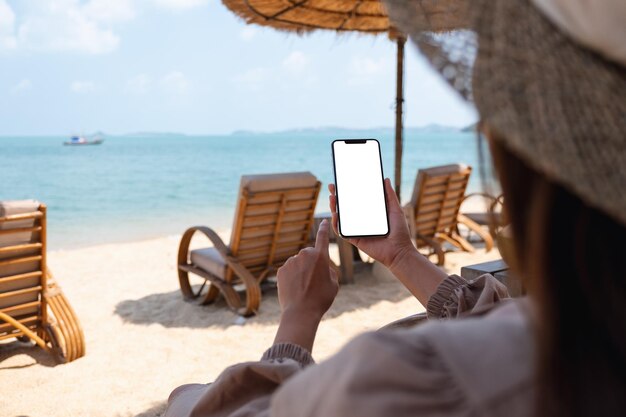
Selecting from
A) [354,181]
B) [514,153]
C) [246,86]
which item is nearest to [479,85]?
[514,153]

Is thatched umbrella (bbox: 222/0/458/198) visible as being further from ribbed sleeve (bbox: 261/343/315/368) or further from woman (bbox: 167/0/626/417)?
woman (bbox: 167/0/626/417)

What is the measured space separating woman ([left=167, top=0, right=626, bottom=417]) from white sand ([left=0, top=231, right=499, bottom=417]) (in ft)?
9.17

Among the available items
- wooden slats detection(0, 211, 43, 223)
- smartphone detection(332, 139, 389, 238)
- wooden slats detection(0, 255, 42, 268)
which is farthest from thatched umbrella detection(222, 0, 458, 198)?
smartphone detection(332, 139, 389, 238)

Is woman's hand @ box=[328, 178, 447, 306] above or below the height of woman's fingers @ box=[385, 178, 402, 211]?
below

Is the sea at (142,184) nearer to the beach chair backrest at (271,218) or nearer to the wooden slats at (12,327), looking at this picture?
the beach chair backrest at (271,218)

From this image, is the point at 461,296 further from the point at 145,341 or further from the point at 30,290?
the point at 145,341

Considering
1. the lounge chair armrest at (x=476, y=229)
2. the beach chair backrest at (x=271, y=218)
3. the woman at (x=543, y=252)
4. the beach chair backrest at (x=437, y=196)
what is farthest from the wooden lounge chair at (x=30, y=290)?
the lounge chair armrest at (x=476, y=229)

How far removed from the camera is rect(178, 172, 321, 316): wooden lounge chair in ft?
14.9

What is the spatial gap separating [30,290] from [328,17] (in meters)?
3.93

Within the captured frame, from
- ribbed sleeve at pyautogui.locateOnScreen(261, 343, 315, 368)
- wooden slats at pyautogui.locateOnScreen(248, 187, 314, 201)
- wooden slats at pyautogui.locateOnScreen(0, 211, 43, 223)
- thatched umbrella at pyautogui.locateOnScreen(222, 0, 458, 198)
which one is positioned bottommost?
wooden slats at pyautogui.locateOnScreen(248, 187, 314, 201)

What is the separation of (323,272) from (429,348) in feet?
2.02

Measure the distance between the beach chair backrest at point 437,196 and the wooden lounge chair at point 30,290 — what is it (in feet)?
11.2

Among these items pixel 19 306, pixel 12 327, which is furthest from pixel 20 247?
pixel 12 327

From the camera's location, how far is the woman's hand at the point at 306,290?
1103 mm
